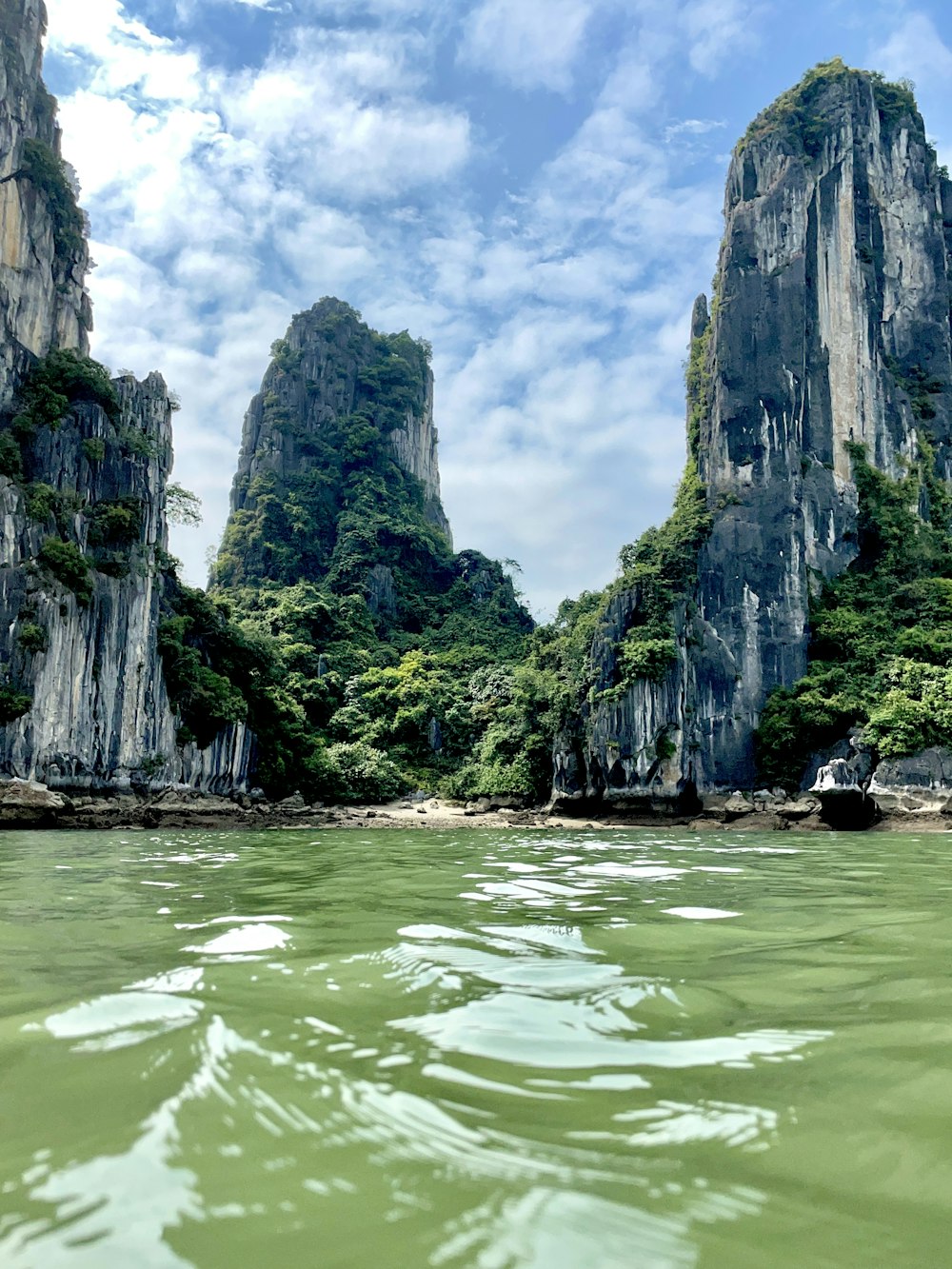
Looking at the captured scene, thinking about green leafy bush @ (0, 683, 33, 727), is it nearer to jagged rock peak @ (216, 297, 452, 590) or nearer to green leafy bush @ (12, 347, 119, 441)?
green leafy bush @ (12, 347, 119, 441)

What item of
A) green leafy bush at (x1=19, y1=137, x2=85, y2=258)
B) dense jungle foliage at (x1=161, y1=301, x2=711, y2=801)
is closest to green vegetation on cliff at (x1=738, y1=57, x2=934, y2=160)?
dense jungle foliage at (x1=161, y1=301, x2=711, y2=801)

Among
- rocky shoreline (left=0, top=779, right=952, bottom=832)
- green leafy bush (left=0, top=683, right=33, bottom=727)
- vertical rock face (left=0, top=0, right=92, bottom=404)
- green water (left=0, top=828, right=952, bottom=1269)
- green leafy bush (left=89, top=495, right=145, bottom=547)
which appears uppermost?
vertical rock face (left=0, top=0, right=92, bottom=404)

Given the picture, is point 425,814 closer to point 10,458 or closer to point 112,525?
point 112,525

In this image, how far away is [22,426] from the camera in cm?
2581

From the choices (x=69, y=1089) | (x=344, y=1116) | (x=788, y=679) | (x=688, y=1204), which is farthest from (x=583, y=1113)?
(x=788, y=679)

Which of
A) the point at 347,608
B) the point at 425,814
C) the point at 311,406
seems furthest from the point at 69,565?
the point at 311,406

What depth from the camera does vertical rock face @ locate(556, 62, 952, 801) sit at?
31.4 m

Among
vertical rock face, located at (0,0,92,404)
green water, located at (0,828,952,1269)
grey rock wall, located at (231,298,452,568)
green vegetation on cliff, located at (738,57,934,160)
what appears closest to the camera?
green water, located at (0,828,952,1269)

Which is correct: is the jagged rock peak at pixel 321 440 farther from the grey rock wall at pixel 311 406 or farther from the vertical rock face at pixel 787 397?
the vertical rock face at pixel 787 397

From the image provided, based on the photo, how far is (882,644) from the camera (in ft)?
104

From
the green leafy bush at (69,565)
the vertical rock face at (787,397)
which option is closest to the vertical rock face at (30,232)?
the green leafy bush at (69,565)

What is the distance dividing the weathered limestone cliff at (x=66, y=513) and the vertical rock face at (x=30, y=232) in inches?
2.5

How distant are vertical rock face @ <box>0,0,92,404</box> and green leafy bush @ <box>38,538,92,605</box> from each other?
5.84 m

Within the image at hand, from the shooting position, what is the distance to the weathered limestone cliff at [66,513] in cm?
2336
